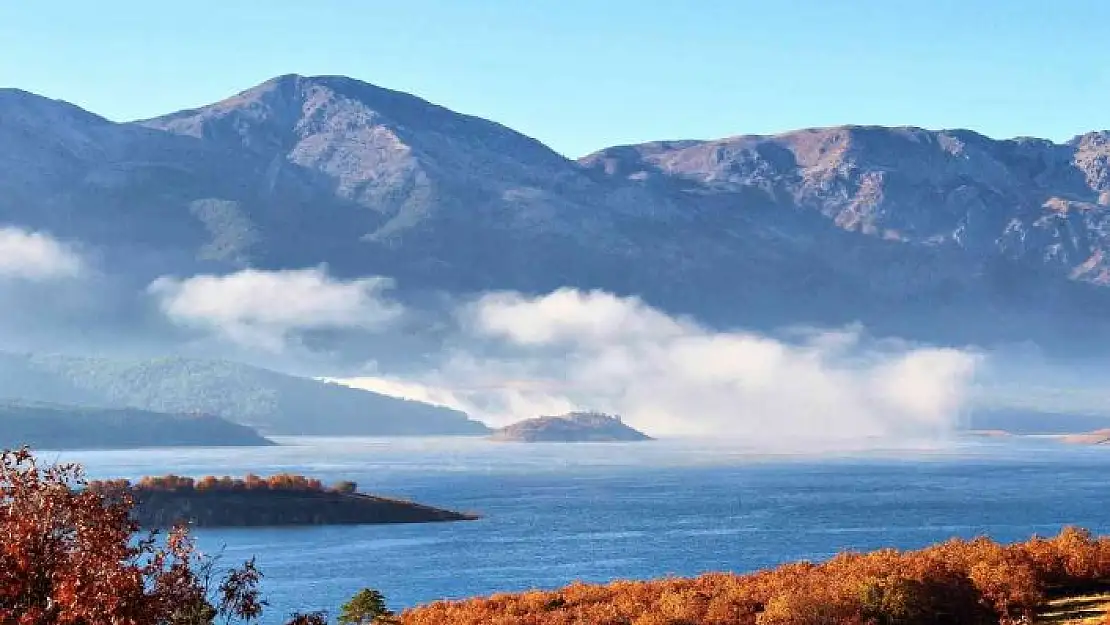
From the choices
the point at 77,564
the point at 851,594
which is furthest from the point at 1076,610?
the point at 77,564

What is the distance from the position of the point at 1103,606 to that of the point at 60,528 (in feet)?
106

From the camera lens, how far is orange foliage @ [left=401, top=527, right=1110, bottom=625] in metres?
43.5

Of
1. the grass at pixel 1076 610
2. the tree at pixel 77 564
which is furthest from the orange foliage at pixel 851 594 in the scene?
the tree at pixel 77 564

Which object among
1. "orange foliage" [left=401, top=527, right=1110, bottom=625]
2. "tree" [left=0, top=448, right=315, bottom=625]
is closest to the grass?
"orange foliage" [left=401, top=527, right=1110, bottom=625]

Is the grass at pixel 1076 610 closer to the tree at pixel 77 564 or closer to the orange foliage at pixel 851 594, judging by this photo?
the orange foliage at pixel 851 594

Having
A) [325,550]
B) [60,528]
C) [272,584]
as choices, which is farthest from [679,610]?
[325,550]

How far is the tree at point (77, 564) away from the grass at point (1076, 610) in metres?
24.8

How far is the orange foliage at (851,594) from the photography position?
4347 cm

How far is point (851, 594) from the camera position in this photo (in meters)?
43.3

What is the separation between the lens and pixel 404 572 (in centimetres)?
16275

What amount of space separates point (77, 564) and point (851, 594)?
2345 cm

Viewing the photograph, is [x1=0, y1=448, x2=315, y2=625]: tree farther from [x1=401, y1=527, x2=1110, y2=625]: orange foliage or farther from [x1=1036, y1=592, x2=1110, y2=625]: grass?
[x1=1036, y1=592, x2=1110, y2=625]: grass

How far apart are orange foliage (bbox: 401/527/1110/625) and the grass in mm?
635

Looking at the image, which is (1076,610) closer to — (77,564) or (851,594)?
(851,594)
